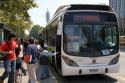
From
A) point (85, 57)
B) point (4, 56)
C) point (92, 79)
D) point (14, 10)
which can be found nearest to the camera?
point (4, 56)

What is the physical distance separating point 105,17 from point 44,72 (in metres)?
3.29

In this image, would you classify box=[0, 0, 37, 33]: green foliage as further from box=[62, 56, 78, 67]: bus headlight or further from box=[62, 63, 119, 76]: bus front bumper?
box=[62, 63, 119, 76]: bus front bumper

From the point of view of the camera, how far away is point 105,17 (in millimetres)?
14250

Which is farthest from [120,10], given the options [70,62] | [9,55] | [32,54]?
[9,55]

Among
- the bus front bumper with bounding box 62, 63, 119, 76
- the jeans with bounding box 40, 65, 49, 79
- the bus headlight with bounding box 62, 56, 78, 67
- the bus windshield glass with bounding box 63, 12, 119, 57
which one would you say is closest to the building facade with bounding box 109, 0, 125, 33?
the bus windshield glass with bounding box 63, 12, 119, 57

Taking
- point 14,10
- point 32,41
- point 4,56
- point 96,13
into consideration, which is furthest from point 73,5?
point 14,10

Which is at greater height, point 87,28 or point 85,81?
point 87,28

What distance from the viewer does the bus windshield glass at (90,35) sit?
1377 centimetres

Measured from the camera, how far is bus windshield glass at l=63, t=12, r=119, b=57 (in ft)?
45.2

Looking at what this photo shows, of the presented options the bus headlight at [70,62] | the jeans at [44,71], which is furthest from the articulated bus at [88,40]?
the jeans at [44,71]

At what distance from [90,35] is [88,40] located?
0.72ft

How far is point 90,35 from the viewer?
45.7ft

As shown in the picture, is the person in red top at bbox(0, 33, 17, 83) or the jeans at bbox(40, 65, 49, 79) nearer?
the person in red top at bbox(0, 33, 17, 83)

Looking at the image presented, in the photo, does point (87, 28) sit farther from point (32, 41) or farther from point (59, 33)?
point (32, 41)
